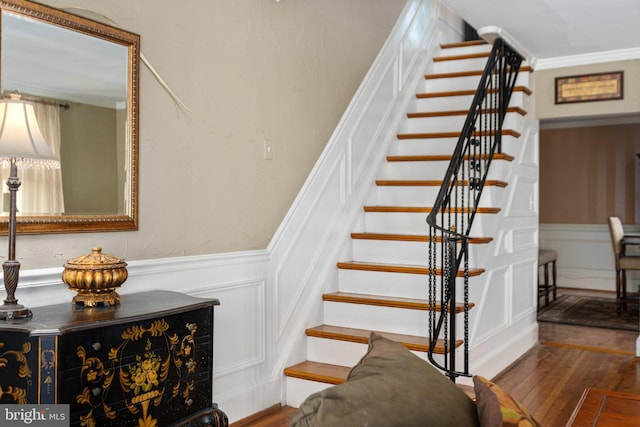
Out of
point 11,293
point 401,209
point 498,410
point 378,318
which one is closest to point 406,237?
point 401,209

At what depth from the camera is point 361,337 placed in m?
3.55

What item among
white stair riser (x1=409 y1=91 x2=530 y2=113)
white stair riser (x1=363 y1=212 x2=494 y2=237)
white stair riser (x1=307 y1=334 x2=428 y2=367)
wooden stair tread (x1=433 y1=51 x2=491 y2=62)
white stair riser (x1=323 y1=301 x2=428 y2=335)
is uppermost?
wooden stair tread (x1=433 y1=51 x2=491 y2=62)

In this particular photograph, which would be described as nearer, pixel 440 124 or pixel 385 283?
pixel 385 283

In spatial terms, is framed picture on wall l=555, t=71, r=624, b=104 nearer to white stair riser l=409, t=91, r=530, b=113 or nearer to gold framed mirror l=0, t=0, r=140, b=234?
white stair riser l=409, t=91, r=530, b=113

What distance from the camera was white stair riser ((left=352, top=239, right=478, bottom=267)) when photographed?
4.12 meters

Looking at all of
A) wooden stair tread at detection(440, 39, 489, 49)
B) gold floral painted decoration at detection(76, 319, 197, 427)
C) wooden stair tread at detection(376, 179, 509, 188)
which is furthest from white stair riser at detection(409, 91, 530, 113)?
gold floral painted decoration at detection(76, 319, 197, 427)

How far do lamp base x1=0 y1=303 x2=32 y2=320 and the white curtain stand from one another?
14.7 inches

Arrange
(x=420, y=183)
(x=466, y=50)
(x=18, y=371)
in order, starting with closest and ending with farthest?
(x=18, y=371)
(x=420, y=183)
(x=466, y=50)

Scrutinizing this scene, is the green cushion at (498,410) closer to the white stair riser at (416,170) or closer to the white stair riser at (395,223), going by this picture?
the white stair riser at (395,223)

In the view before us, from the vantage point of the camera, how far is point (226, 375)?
124 inches

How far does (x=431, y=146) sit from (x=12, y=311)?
3539 millimetres

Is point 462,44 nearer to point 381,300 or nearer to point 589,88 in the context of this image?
point 589,88

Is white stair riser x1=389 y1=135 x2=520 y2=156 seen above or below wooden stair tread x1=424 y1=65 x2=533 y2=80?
below

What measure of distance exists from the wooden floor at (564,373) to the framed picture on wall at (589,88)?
204 centimetres
